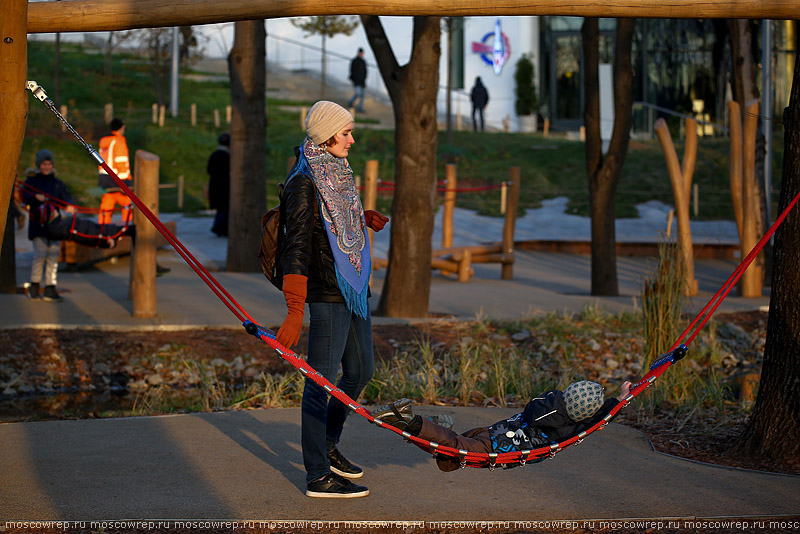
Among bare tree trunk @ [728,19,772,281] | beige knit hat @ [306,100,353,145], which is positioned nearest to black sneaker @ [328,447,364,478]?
beige knit hat @ [306,100,353,145]

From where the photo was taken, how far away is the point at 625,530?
471 cm

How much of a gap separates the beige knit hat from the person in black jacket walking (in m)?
6.91

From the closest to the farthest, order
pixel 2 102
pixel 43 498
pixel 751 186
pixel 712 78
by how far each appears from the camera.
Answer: pixel 2 102 → pixel 43 498 → pixel 751 186 → pixel 712 78

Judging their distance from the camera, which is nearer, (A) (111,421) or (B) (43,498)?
(B) (43,498)

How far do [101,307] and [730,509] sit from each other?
789 cm

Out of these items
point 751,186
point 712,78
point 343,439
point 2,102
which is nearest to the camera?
point 2,102

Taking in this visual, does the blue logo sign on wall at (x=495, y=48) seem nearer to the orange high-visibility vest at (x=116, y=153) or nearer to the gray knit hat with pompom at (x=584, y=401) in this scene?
the orange high-visibility vest at (x=116, y=153)

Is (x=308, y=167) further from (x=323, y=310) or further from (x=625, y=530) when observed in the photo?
(x=625, y=530)

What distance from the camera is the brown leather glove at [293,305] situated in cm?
482

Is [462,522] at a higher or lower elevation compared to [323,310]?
lower

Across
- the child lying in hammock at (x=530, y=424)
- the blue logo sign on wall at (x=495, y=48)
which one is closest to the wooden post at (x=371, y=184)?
the child lying in hammock at (x=530, y=424)

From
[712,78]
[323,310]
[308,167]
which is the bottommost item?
[323,310]

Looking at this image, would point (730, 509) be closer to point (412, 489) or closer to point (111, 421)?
point (412, 489)

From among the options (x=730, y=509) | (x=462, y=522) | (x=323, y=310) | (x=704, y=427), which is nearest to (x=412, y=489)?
(x=462, y=522)
